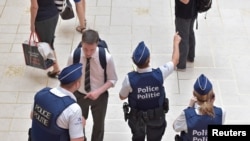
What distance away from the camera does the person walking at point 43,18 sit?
5.05 m

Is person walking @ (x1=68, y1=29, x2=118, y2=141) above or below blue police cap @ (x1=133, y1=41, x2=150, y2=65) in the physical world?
below

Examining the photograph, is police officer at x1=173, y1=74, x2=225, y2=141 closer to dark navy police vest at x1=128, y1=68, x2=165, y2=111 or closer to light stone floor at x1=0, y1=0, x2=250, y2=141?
dark navy police vest at x1=128, y1=68, x2=165, y2=111

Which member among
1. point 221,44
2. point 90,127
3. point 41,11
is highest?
point 41,11

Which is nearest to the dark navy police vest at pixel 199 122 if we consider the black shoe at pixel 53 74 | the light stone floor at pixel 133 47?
the light stone floor at pixel 133 47

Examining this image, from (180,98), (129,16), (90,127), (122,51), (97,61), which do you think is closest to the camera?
(97,61)

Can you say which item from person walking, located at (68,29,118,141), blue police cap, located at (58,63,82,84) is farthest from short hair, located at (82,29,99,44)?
blue police cap, located at (58,63,82,84)

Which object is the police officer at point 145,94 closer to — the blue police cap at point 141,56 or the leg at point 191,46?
the blue police cap at point 141,56

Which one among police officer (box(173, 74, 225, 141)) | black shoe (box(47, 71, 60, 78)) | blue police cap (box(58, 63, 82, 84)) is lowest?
black shoe (box(47, 71, 60, 78))

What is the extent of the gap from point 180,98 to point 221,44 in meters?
1.20

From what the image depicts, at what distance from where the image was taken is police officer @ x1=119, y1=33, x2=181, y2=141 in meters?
3.81

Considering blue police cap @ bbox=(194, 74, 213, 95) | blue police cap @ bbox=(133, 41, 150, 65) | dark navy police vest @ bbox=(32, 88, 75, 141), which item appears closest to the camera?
dark navy police vest @ bbox=(32, 88, 75, 141)

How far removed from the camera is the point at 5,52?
6.07 meters

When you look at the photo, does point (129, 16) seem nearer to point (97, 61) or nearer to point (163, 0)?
point (163, 0)

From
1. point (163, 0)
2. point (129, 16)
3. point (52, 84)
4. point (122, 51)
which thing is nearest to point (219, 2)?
point (163, 0)
